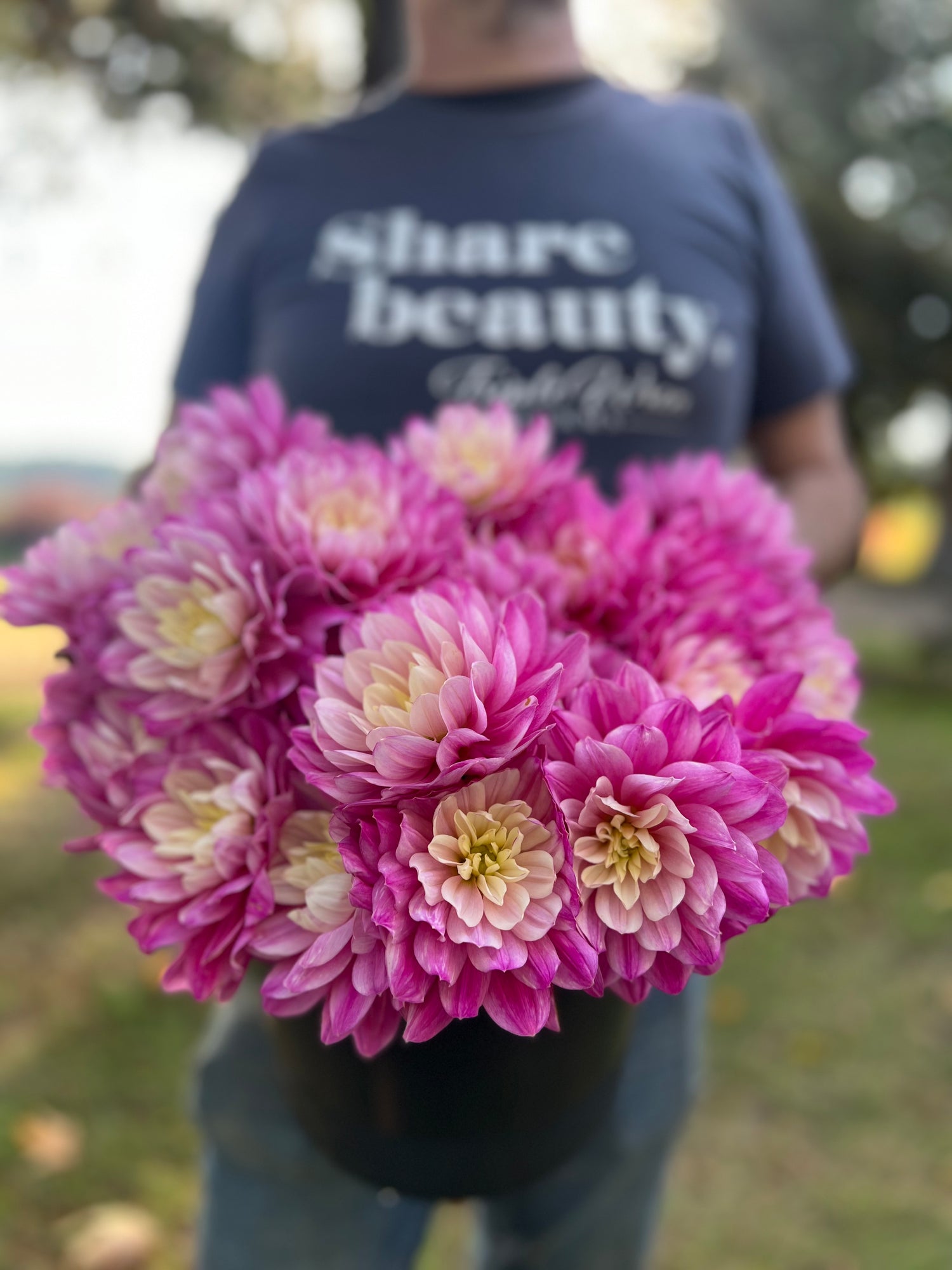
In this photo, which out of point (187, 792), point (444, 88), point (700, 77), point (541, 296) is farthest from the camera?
point (700, 77)

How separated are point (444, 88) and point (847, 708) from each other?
44.4 inches

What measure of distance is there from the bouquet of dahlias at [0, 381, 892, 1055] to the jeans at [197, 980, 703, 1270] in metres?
0.54

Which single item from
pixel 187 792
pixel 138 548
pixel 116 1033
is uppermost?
pixel 138 548

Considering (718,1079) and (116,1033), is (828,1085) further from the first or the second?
(116,1033)

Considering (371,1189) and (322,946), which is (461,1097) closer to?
(322,946)

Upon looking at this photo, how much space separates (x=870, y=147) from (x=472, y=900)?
9026 millimetres

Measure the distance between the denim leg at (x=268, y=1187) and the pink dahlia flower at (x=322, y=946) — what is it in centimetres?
57

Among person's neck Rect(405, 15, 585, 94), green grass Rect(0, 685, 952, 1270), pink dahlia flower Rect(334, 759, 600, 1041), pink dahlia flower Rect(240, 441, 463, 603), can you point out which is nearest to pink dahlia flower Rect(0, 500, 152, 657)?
pink dahlia flower Rect(240, 441, 463, 603)

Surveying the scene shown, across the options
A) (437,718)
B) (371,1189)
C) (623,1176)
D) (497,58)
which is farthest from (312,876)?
(497,58)

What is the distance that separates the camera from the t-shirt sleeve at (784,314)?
1524mm

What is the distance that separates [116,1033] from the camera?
10.1ft

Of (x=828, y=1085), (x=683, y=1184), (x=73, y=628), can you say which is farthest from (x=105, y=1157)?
(x=73, y=628)

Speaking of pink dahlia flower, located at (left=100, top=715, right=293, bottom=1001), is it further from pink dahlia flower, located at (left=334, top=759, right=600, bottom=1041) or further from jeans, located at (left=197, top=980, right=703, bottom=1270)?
jeans, located at (left=197, top=980, right=703, bottom=1270)

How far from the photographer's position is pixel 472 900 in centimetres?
66
